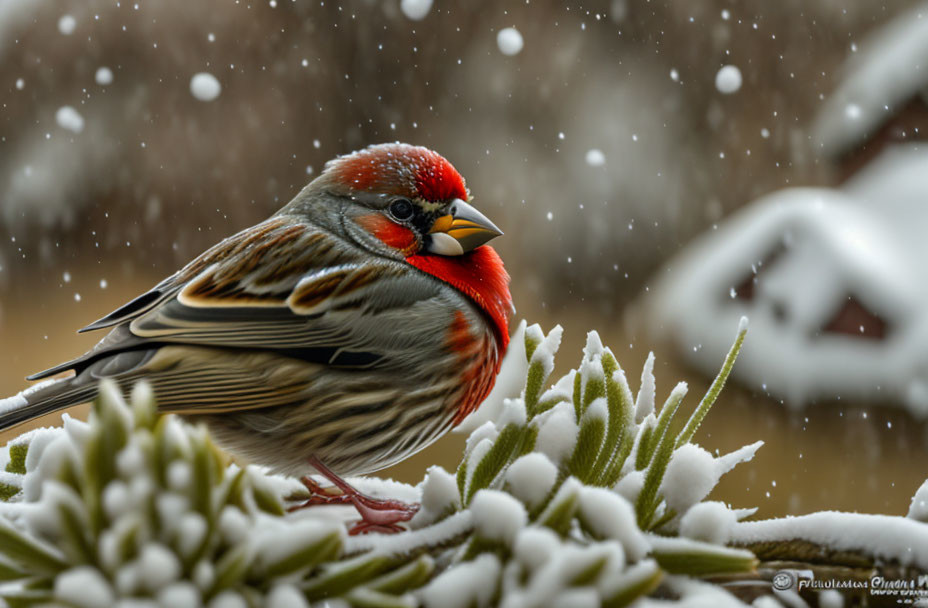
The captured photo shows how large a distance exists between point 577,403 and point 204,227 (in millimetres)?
2247

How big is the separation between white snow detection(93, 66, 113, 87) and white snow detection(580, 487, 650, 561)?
2.81 m

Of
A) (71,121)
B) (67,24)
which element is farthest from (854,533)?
(67,24)

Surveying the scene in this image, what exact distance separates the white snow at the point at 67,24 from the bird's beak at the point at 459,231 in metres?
2.45

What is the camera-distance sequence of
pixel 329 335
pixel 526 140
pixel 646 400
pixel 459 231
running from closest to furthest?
pixel 646 400
pixel 329 335
pixel 459 231
pixel 526 140

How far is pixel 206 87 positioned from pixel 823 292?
2.09m

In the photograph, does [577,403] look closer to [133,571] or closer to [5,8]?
[133,571]

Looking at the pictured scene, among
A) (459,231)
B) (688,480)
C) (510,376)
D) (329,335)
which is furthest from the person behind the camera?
(510,376)

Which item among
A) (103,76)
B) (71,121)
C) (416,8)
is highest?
(416,8)

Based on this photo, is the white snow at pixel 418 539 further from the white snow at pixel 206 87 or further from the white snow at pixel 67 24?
the white snow at pixel 67 24

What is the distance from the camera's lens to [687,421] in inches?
31.8

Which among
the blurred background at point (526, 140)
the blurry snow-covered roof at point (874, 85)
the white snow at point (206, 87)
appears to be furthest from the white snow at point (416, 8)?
the blurry snow-covered roof at point (874, 85)

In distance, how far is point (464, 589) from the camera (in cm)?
59

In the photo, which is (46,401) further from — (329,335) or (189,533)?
(189,533)

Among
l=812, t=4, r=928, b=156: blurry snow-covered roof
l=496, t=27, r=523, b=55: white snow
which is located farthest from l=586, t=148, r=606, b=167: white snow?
l=812, t=4, r=928, b=156: blurry snow-covered roof
